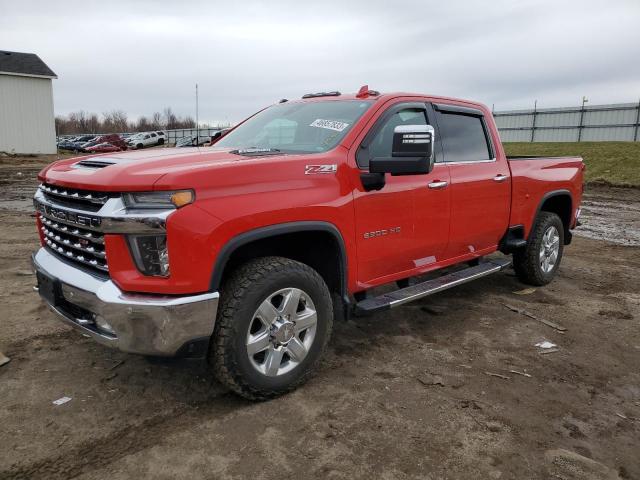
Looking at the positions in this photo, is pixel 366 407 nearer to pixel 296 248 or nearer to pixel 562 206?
pixel 296 248

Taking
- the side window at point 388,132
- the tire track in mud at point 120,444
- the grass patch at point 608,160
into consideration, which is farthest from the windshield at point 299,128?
the grass patch at point 608,160

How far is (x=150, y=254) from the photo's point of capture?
2.70 metres

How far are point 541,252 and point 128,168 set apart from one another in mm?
4583

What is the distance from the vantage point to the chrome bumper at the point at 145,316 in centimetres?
265

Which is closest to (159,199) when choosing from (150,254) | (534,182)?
(150,254)

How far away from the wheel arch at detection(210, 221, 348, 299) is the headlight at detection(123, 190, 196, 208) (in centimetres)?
33

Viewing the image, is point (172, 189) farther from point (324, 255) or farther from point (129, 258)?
point (324, 255)

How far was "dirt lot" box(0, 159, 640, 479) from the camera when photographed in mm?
2611

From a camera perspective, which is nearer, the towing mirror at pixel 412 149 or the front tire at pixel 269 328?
the front tire at pixel 269 328

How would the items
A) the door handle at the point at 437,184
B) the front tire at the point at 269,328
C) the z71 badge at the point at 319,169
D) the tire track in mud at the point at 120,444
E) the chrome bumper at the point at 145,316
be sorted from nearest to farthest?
the tire track in mud at the point at 120,444 → the chrome bumper at the point at 145,316 → the front tire at the point at 269,328 → the z71 badge at the point at 319,169 → the door handle at the point at 437,184

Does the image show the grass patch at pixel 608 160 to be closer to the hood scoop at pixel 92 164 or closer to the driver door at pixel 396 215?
the driver door at pixel 396 215

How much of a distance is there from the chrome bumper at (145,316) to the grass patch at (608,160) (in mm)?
16665

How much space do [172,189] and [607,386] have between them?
3.11 meters

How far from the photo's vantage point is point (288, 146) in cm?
386
